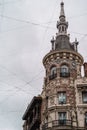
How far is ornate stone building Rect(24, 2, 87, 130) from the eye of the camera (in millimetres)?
47688

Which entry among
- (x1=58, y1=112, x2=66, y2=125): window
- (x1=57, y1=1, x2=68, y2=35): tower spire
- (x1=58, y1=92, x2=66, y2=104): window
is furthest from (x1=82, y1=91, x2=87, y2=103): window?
(x1=57, y1=1, x2=68, y2=35): tower spire

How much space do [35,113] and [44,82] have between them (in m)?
4.81

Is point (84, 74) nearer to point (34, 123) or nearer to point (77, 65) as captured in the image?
point (77, 65)

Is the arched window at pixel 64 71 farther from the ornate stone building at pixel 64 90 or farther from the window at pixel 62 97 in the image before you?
the window at pixel 62 97

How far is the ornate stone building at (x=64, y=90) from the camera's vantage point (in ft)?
156

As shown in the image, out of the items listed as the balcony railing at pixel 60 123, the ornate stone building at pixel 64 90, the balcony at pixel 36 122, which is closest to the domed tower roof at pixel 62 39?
the ornate stone building at pixel 64 90

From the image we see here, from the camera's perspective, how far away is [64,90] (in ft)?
163

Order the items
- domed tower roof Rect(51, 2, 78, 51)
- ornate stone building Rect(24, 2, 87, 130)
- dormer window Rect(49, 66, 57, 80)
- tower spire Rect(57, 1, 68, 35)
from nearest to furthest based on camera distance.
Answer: ornate stone building Rect(24, 2, 87, 130) → dormer window Rect(49, 66, 57, 80) → domed tower roof Rect(51, 2, 78, 51) → tower spire Rect(57, 1, 68, 35)

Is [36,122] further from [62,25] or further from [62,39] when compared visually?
[62,25]

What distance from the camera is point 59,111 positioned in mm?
48125

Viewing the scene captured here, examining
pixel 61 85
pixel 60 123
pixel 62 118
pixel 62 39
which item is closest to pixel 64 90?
pixel 61 85

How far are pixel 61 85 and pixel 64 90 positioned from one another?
83 centimetres

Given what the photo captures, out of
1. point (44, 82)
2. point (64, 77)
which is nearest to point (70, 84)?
point (64, 77)

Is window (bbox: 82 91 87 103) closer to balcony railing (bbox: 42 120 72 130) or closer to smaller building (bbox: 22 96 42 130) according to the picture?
balcony railing (bbox: 42 120 72 130)
